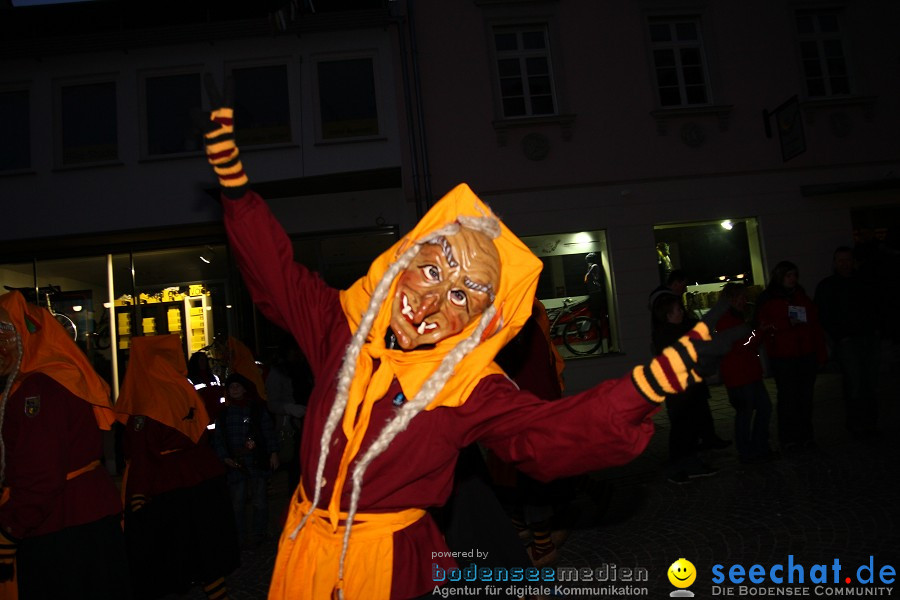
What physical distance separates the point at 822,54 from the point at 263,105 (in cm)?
1116

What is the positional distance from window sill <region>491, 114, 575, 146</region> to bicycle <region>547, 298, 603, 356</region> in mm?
3213

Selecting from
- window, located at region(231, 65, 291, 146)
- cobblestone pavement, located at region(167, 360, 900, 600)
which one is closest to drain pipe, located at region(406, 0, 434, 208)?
window, located at region(231, 65, 291, 146)

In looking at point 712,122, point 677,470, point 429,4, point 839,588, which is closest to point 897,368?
point 712,122

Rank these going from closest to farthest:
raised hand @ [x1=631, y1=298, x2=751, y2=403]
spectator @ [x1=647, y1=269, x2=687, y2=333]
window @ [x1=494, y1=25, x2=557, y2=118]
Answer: raised hand @ [x1=631, y1=298, x2=751, y2=403] → spectator @ [x1=647, y1=269, x2=687, y2=333] → window @ [x1=494, y1=25, x2=557, y2=118]

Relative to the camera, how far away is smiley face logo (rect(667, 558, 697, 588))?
3680 millimetres

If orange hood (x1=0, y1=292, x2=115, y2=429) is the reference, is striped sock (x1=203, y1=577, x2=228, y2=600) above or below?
below

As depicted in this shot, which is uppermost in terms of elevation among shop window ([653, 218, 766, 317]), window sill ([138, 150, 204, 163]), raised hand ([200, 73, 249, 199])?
window sill ([138, 150, 204, 163])

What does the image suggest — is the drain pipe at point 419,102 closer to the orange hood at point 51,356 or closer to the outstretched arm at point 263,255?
the orange hood at point 51,356

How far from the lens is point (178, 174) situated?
11.3 m

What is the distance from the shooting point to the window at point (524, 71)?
11.4 m

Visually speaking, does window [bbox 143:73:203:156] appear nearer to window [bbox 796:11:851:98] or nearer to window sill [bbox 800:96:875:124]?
window sill [bbox 800:96:875:124]

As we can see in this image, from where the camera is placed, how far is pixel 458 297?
76.3 inches

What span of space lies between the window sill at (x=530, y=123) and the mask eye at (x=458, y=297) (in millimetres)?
9642

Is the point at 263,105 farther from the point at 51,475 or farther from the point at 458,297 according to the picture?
the point at 458,297
